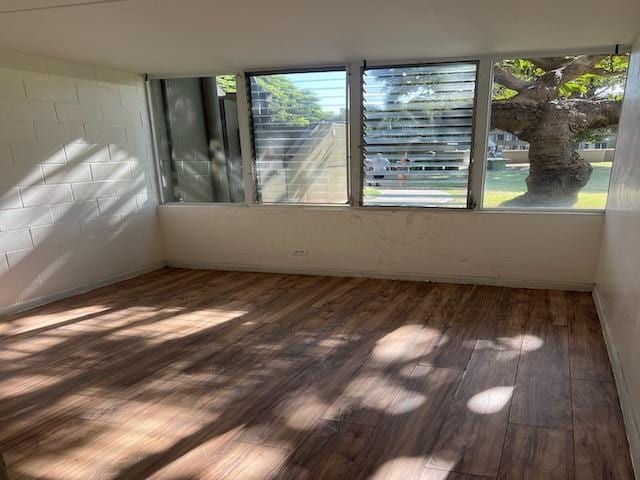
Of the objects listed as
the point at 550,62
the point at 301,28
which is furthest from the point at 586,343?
the point at 301,28

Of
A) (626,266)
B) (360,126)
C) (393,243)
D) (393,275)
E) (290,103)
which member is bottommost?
(393,275)

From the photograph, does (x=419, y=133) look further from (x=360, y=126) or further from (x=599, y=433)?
(x=599, y=433)

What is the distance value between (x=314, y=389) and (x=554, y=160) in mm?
2850

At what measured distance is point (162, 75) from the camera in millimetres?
4422

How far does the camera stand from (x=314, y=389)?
2287mm

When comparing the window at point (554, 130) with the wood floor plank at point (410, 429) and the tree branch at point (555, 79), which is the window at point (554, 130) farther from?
the wood floor plank at point (410, 429)

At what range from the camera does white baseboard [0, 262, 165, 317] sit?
3.51m

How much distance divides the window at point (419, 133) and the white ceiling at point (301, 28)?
0.21m

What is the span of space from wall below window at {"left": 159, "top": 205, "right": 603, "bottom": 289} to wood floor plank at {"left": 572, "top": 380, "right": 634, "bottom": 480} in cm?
164

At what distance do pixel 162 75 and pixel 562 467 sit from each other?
180 inches

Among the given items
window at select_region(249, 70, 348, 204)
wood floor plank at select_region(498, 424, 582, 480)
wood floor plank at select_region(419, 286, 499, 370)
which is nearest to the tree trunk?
wood floor plank at select_region(419, 286, 499, 370)

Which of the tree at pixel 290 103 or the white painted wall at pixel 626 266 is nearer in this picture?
the white painted wall at pixel 626 266

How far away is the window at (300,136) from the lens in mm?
4094

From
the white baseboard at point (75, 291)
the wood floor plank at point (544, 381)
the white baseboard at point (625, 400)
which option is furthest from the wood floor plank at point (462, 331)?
the white baseboard at point (75, 291)
